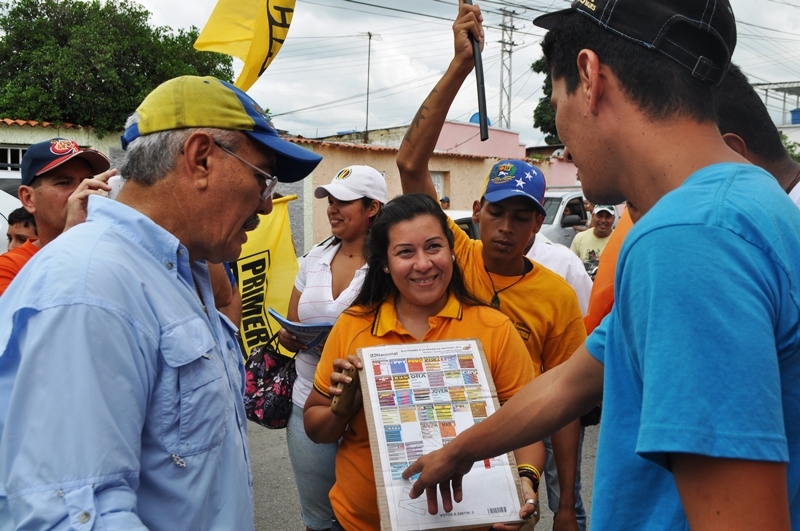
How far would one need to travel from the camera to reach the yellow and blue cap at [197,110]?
67.6 inches

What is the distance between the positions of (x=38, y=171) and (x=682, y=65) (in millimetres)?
3194

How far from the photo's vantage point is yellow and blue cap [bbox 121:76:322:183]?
67.6 inches

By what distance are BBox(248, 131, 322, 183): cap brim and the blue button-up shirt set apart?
382 mm

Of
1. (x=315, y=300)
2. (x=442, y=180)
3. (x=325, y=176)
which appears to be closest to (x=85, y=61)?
(x=325, y=176)

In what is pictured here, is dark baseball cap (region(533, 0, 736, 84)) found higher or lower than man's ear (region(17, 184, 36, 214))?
higher

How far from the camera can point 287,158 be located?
1977 mm

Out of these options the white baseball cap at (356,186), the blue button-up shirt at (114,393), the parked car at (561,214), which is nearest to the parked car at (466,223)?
the white baseball cap at (356,186)

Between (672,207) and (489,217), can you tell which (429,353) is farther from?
(672,207)

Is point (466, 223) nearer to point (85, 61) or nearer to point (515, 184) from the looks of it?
point (515, 184)

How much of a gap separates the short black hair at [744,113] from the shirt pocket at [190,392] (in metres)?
2.21

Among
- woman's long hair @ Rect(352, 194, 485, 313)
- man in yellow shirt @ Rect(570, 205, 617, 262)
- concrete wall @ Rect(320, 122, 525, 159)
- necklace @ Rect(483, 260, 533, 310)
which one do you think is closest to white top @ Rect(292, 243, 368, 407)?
woman's long hair @ Rect(352, 194, 485, 313)

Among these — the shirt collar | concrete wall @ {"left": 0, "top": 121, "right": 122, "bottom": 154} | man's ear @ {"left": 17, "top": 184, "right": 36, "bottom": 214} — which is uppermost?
the shirt collar

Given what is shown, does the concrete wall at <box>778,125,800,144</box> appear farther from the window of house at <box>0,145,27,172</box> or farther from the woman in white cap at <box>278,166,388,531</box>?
the woman in white cap at <box>278,166,388,531</box>

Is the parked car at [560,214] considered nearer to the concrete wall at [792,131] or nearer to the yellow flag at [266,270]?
the yellow flag at [266,270]
